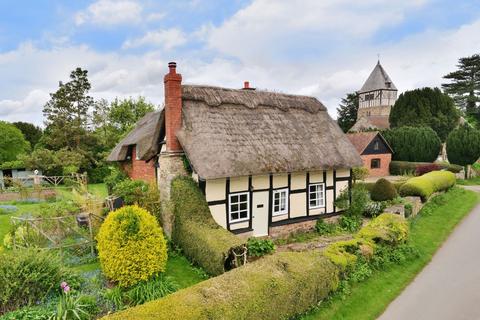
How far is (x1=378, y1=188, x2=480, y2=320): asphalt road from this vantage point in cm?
732

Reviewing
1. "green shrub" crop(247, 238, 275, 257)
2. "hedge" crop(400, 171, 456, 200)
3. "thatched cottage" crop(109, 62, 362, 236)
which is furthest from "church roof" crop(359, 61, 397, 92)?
"green shrub" crop(247, 238, 275, 257)

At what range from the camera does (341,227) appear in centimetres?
1409

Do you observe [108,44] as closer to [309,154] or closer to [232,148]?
[232,148]

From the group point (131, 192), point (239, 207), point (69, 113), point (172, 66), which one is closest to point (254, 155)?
point (239, 207)

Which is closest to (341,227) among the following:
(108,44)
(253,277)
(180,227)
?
(180,227)

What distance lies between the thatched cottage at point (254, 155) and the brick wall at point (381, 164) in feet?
53.2

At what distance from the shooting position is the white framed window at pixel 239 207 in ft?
36.5

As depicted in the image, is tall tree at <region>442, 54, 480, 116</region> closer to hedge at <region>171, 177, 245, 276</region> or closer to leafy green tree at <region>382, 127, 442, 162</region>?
leafy green tree at <region>382, 127, 442, 162</region>

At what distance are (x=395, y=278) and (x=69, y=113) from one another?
35707mm

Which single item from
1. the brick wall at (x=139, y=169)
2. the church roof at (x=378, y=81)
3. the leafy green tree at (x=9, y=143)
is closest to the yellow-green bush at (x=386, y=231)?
the brick wall at (x=139, y=169)

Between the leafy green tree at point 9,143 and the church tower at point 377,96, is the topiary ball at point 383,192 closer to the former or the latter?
the leafy green tree at point 9,143

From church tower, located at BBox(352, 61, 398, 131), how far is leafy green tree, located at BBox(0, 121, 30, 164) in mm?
50737

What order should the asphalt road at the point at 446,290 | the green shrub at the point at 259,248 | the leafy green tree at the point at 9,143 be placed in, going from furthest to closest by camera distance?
the leafy green tree at the point at 9,143
the green shrub at the point at 259,248
the asphalt road at the point at 446,290

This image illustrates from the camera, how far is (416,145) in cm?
3109
